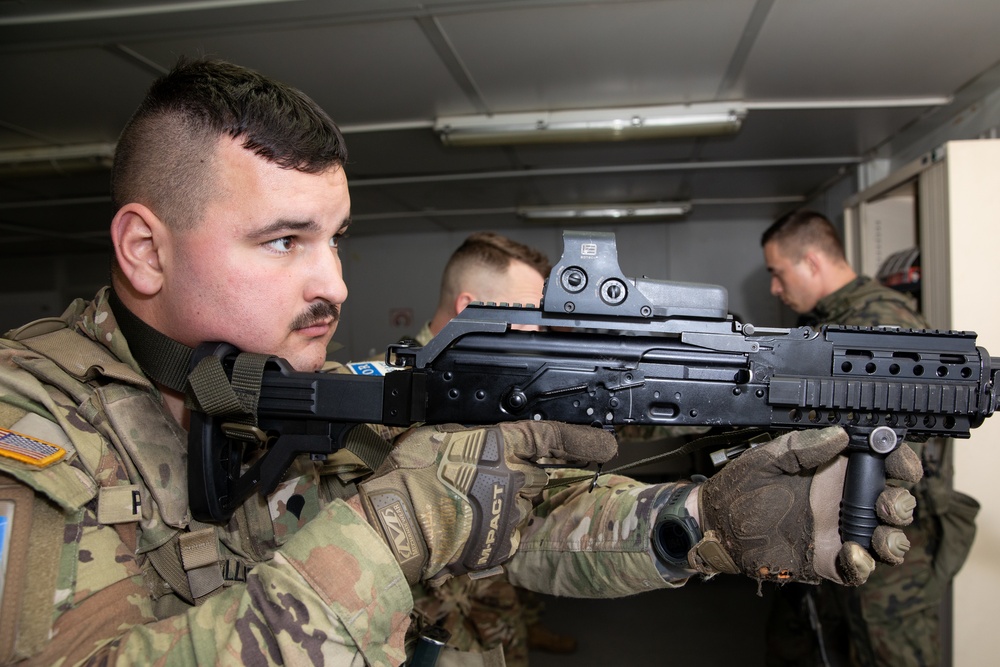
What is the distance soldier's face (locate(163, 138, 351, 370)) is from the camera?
1.06m

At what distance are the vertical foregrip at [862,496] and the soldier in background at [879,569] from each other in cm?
137

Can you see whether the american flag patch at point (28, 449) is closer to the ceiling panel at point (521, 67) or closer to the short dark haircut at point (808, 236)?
the ceiling panel at point (521, 67)

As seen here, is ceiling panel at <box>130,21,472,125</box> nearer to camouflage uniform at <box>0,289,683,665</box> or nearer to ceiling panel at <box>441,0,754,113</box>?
ceiling panel at <box>441,0,754,113</box>

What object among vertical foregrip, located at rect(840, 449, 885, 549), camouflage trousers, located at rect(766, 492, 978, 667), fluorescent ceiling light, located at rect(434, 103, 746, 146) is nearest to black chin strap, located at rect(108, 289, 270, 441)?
vertical foregrip, located at rect(840, 449, 885, 549)

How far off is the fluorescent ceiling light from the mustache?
2.60 meters

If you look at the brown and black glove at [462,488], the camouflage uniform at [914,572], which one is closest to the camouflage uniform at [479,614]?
the brown and black glove at [462,488]

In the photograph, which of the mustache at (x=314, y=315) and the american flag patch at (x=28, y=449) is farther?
the mustache at (x=314, y=315)

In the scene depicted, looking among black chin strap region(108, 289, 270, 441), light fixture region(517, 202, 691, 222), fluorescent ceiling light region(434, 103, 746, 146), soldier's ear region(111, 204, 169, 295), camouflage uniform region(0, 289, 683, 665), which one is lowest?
camouflage uniform region(0, 289, 683, 665)

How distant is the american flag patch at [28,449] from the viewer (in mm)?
823

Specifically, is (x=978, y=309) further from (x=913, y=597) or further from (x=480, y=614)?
(x=480, y=614)

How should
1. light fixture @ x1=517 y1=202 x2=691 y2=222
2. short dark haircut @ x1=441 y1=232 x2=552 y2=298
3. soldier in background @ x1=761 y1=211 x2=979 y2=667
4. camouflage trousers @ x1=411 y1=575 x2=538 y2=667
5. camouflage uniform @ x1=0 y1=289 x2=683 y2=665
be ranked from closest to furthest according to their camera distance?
camouflage uniform @ x1=0 y1=289 x2=683 y2=665 < camouflage trousers @ x1=411 y1=575 x2=538 y2=667 < short dark haircut @ x1=441 y1=232 x2=552 y2=298 < soldier in background @ x1=761 y1=211 x2=979 y2=667 < light fixture @ x1=517 y1=202 x2=691 y2=222

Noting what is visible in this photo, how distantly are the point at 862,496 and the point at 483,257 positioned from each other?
1.72 m

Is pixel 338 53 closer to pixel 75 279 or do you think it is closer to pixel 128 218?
pixel 128 218

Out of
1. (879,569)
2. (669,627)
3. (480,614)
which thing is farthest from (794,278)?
(480,614)
